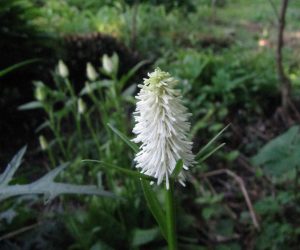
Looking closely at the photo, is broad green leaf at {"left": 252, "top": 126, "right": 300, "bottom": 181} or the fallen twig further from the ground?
broad green leaf at {"left": 252, "top": 126, "right": 300, "bottom": 181}

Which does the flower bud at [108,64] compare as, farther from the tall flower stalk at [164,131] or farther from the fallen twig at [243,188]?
the tall flower stalk at [164,131]

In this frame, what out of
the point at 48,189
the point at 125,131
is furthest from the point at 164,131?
the point at 125,131

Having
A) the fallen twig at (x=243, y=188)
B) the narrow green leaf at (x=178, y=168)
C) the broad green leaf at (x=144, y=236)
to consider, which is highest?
the narrow green leaf at (x=178, y=168)

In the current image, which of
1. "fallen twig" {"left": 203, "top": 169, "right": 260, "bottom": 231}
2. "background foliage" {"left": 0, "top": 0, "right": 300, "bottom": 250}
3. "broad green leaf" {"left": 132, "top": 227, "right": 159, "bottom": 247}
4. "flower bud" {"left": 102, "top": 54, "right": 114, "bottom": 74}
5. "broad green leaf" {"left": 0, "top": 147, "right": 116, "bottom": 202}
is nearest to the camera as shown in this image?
"broad green leaf" {"left": 0, "top": 147, "right": 116, "bottom": 202}

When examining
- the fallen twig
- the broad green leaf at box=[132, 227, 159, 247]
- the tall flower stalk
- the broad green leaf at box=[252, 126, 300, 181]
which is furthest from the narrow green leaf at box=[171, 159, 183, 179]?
the fallen twig

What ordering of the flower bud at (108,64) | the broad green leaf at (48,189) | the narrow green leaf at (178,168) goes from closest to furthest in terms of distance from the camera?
1. the narrow green leaf at (178,168)
2. the broad green leaf at (48,189)
3. the flower bud at (108,64)

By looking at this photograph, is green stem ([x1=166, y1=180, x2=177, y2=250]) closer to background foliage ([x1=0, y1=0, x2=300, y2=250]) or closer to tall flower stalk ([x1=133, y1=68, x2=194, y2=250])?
tall flower stalk ([x1=133, y1=68, x2=194, y2=250])

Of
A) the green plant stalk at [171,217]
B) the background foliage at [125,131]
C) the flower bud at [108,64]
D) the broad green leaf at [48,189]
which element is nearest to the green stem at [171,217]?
the green plant stalk at [171,217]

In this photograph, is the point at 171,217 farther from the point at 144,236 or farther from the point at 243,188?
the point at 243,188
